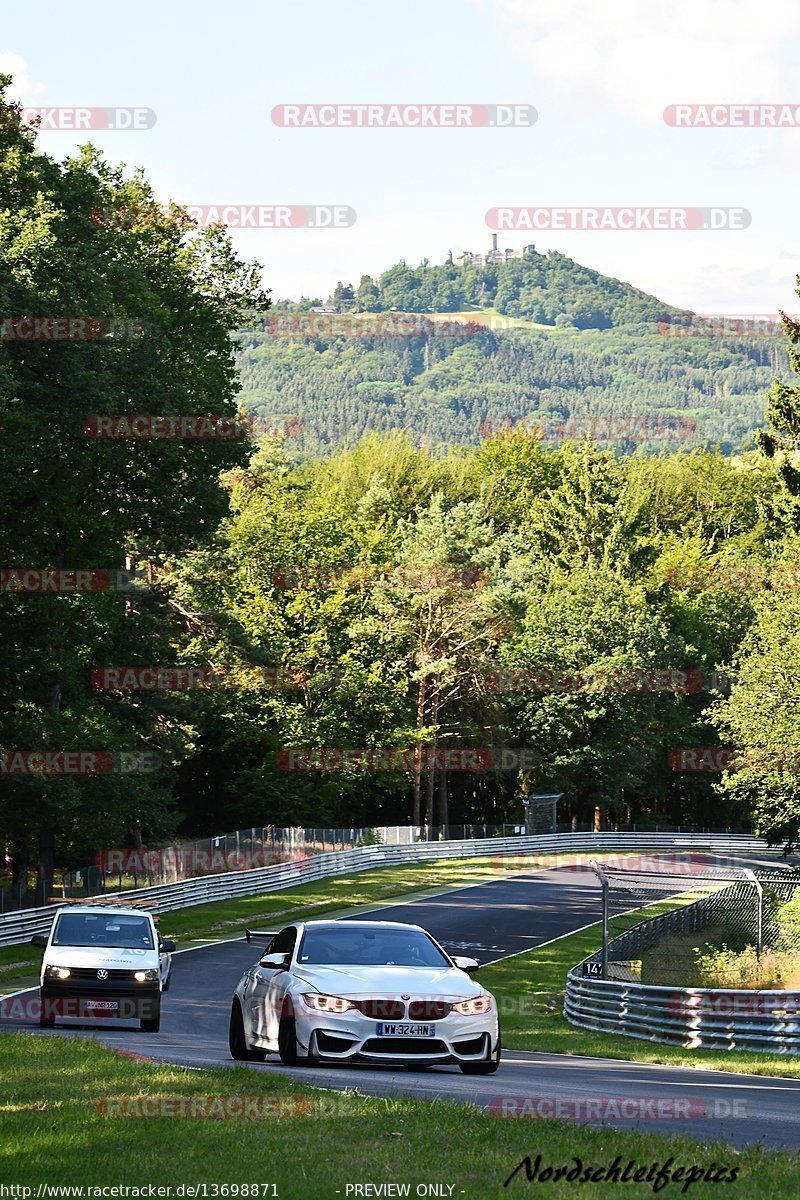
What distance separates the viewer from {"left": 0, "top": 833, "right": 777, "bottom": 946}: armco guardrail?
3891 centimetres

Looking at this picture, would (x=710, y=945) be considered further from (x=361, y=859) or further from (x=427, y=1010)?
(x=361, y=859)

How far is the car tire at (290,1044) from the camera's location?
1374cm

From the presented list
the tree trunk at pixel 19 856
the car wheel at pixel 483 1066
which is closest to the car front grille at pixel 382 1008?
the car wheel at pixel 483 1066

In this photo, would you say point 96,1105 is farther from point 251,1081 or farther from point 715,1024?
point 715,1024

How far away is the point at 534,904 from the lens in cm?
5075

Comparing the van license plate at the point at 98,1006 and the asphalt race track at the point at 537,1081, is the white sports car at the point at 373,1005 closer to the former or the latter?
the asphalt race track at the point at 537,1081

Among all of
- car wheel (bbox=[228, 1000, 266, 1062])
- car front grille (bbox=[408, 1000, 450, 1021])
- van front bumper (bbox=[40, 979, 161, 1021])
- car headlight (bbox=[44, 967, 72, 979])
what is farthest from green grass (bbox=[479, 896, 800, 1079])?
car headlight (bbox=[44, 967, 72, 979])

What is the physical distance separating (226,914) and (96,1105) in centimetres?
3521

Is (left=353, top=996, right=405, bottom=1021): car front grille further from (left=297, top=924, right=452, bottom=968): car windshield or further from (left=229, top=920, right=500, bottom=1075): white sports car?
(left=297, top=924, right=452, bottom=968): car windshield

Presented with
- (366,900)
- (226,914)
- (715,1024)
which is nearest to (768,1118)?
(715,1024)

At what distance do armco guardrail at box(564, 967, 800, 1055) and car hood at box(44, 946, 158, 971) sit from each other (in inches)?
284

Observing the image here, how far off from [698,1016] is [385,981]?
30.3 ft

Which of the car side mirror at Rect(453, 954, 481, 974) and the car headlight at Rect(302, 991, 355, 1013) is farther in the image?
the car side mirror at Rect(453, 954, 481, 974)

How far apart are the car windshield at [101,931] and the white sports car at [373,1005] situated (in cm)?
765
